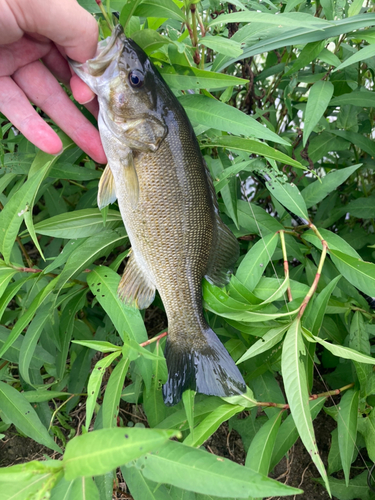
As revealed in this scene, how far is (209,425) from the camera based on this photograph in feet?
4.08

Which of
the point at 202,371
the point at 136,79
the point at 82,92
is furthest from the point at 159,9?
the point at 202,371

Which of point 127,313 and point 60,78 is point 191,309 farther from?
point 60,78

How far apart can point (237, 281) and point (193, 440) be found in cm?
53

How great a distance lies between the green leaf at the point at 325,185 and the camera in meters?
1.58

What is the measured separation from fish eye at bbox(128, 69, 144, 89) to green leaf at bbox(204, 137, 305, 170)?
338mm

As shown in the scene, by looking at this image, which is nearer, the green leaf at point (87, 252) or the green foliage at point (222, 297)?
the green foliage at point (222, 297)

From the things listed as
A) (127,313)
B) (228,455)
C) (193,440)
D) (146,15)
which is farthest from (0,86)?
(228,455)

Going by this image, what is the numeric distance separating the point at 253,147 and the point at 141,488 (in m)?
1.22

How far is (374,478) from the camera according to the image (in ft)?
6.07

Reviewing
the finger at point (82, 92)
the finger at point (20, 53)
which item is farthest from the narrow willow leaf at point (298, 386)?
the finger at point (20, 53)

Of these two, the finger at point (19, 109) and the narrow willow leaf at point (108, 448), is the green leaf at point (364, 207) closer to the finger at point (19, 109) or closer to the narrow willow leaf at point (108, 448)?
the finger at point (19, 109)

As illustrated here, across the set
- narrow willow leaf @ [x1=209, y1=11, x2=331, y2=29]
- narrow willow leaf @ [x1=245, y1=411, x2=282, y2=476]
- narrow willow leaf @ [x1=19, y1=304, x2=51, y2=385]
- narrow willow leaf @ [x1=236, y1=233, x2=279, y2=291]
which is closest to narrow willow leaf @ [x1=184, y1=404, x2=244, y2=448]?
narrow willow leaf @ [x1=245, y1=411, x2=282, y2=476]

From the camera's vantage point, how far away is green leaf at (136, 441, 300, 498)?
2.54 ft

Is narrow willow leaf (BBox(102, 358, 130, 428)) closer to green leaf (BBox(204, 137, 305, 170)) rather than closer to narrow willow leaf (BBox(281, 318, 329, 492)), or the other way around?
narrow willow leaf (BBox(281, 318, 329, 492))
